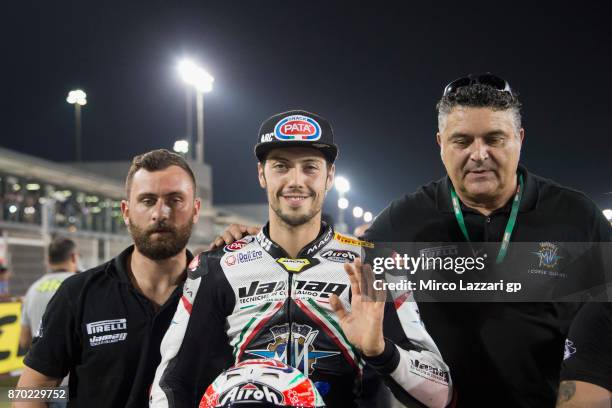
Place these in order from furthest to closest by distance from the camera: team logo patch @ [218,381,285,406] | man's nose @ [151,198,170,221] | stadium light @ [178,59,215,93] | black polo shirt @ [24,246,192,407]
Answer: stadium light @ [178,59,215,93]
man's nose @ [151,198,170,221]
black polo shirt @ [24,246,192,407]
team logo patch @ [218,381,285,406]

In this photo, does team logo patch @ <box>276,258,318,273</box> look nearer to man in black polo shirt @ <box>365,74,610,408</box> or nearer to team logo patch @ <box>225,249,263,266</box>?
team logo patch @ <box>225,249,263,266</box>

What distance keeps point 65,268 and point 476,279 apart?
5.11 meters

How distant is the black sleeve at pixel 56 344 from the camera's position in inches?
147

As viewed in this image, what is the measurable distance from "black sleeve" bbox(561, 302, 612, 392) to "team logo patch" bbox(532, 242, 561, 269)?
27cm

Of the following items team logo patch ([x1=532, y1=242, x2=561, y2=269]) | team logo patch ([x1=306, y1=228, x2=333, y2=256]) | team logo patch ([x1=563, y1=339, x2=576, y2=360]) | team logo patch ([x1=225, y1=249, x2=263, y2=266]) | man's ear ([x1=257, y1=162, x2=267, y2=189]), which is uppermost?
man's ear ([x1=257, y1=162, x2=267, y2=189])

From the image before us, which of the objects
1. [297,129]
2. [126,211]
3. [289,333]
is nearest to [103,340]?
[126,211]

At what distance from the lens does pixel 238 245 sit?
3.55m

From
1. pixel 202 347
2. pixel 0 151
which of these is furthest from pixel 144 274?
pixel 0 151

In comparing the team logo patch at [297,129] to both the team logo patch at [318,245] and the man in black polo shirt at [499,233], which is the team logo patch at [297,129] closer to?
the team logo patch at [318,245]

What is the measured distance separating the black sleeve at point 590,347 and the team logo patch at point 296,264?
1333 mm

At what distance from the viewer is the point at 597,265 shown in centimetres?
329

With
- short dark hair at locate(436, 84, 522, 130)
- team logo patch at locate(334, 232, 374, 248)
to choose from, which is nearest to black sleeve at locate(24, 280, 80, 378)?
team logo patch at locate(334, 232, 374, 248)

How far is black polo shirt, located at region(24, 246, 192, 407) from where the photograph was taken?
358cm

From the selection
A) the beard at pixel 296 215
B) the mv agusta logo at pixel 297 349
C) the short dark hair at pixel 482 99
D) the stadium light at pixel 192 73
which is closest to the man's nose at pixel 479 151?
the short dark hair at pixel 482 99
